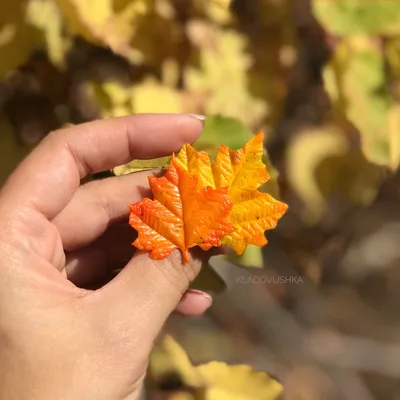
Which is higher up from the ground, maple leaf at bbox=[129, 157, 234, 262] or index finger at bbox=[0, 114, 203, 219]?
index finger at bbox=[0, 114, 203, 219]

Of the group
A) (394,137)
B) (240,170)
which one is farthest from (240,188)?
(394,137)

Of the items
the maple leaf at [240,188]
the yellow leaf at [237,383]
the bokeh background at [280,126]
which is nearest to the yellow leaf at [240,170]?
the maple leaf at [240,188]

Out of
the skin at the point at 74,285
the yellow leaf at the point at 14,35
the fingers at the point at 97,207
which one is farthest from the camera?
the yellow leaf at the point at 14,35

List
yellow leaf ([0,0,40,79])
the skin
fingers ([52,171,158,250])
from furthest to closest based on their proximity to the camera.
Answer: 1. yellow leaf ([0,0,40,79])
2. fingers ([52,171,158,250])
3. the skin

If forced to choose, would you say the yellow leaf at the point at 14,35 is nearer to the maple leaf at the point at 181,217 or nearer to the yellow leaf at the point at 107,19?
the yellow leaf at the point at 107,19

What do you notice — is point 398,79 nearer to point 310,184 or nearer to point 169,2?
point 310,184

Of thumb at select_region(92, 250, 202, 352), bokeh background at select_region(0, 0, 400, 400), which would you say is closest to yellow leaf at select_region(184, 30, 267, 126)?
Answer: bokeh background at select_region(0, 0, 400, 400)

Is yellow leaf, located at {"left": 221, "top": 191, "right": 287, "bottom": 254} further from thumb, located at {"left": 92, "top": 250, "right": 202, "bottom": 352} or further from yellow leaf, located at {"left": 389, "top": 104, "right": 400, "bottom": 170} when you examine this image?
yellow leaf, located at {"left": 389, "top": 104, "right": 400, "bottom": 170}
